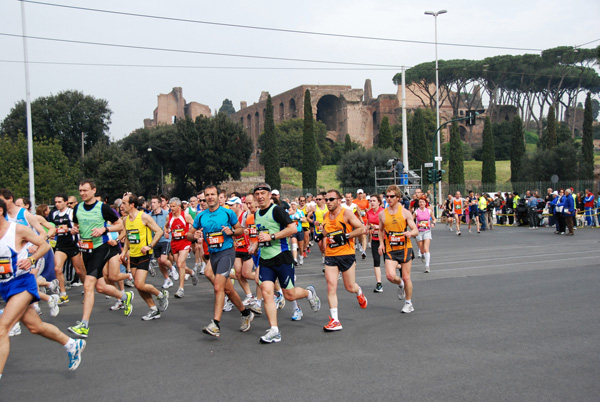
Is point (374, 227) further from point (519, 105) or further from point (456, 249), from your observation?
point (519, 105)

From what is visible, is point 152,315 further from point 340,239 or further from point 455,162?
point 455,162

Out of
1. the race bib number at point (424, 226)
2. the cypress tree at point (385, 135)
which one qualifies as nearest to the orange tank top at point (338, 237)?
the race bib number at point (424, 226)

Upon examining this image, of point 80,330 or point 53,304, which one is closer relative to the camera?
point 80,330

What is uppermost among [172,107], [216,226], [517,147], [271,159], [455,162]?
[172,107]

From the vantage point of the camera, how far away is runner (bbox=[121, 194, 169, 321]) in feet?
28.2

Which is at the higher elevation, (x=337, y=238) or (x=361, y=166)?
(x=361, y=166)

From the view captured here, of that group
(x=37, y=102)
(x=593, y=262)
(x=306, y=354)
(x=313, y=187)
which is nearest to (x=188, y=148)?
(x=313, y=187)

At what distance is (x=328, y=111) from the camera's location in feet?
316

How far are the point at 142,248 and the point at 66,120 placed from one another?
64333mm

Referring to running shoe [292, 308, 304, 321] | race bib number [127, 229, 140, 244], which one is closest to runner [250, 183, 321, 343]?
running shoe [292, 308, 304, 321]

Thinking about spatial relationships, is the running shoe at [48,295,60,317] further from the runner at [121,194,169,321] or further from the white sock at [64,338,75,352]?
the white sock at [64,338,75,352]

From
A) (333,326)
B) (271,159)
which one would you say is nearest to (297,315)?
(333,326)

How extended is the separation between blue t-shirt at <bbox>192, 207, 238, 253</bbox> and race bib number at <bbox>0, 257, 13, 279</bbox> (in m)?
2.69

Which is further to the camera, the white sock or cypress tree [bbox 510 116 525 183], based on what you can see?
cypress tree [bbox 510 116 525 183]
